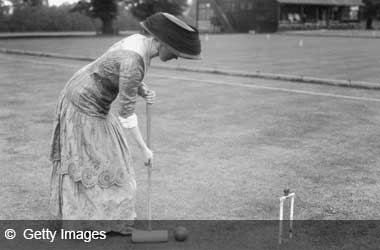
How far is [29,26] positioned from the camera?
44.7 metres

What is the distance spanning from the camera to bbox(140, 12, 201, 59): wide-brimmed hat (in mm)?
3406

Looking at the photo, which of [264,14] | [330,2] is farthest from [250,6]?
[330,2]

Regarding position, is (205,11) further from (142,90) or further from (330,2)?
(142,90)

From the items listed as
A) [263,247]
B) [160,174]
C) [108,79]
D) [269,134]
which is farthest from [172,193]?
[269,134]

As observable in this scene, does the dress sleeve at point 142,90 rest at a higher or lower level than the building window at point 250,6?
lower

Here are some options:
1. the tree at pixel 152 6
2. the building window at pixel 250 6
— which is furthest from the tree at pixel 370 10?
the tree at pixel 152 6

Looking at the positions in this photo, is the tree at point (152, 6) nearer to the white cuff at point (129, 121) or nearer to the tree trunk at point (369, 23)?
the tree trunk at point (369, 23)

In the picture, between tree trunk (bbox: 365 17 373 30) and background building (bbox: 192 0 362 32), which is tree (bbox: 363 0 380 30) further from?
background building (bbox: 192 0 362 32)

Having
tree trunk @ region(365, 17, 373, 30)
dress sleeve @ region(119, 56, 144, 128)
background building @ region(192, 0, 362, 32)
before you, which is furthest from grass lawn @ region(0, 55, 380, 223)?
tree trunk @ region(365, 17, 373, 30)

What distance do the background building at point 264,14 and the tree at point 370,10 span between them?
8.95 ft

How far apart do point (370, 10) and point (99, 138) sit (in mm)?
59486

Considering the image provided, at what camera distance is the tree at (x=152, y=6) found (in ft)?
138

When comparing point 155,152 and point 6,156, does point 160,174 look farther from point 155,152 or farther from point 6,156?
point 6,156

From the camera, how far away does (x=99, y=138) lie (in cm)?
378
